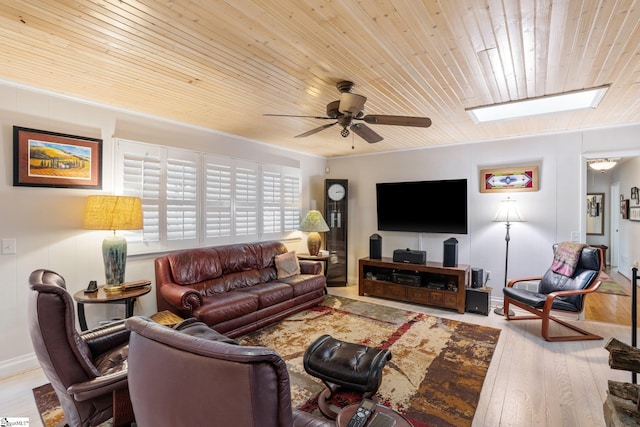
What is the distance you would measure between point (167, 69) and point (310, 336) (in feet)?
A: 9.77

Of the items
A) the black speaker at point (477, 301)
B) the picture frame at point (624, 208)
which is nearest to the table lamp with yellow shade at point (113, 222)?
the black speaker at point (477, 301)

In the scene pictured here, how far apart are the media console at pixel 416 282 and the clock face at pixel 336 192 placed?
136 centimetres

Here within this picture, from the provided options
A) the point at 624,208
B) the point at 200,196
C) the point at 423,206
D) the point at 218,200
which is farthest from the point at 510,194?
the point at 200,196

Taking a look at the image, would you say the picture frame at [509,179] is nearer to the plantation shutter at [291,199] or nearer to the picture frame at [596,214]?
the plantation shutter at [291,199]

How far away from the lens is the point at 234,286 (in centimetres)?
398

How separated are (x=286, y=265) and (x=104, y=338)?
2.63 metres

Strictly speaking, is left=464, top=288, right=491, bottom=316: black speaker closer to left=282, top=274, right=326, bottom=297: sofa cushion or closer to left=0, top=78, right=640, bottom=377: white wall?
left=0, top=78, right=640, bottom=377: white wall

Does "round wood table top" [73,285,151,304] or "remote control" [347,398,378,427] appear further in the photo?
"round wood table top" [73,285,151,304]

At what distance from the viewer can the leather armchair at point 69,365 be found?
4.87 ft

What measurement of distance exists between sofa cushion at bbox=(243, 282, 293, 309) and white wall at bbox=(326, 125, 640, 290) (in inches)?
95.3

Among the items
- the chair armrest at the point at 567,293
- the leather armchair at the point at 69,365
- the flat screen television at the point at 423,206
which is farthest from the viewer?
the flat screen television at the point at 423,206

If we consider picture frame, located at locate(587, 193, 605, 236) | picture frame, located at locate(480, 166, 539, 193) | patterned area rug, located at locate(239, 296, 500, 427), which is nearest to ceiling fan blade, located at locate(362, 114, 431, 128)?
patterned area rug, located at locate(239, 296, 500, 427)

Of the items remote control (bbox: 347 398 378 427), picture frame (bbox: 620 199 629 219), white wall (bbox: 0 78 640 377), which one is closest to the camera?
remote control (bbox: 347 398 378 427)

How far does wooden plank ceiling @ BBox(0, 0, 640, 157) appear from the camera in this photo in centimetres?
170
